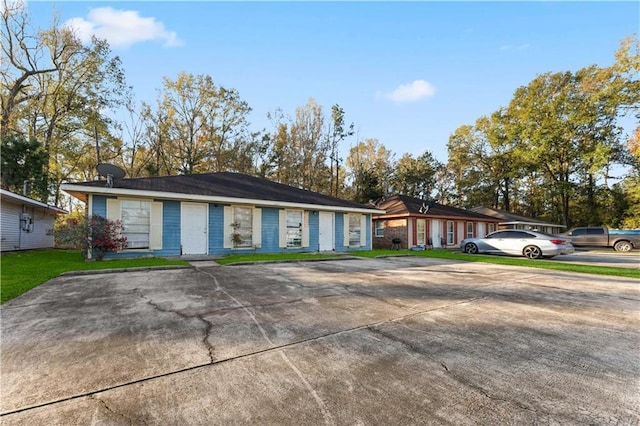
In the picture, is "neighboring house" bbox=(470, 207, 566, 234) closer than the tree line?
No

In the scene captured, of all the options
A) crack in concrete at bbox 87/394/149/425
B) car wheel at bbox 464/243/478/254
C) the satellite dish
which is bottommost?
car wheel at bbox 464/243/478/254

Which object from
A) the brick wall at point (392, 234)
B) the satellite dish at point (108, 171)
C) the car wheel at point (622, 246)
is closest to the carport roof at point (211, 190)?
the satellite dish at point (108, 171)

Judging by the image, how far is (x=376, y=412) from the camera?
6.21 ft

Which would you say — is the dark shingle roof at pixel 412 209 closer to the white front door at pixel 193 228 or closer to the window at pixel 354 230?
the window at pixel 354 230

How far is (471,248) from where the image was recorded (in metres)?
16.4

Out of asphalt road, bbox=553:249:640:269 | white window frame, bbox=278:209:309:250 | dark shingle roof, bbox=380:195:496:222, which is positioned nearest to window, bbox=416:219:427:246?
dark shingle roof, bbox=380:195:496:222

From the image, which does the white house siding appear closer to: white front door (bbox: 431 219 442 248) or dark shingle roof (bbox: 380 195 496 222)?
dark shingle roof (bbox: 380 195 496 222)

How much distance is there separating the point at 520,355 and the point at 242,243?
38.6 feet

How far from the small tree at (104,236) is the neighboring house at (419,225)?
48.5ft

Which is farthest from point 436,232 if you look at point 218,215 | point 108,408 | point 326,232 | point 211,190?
point 108,408

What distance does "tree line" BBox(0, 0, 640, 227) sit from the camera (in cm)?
2020

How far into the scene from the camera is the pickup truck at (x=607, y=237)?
66.0ft

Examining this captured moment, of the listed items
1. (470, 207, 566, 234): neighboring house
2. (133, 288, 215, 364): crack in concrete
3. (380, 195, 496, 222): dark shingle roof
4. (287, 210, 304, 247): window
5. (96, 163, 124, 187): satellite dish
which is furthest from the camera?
(470, 207, 566, 234): neighboring house

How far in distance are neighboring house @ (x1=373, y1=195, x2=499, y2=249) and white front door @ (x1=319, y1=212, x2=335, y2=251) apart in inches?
190
